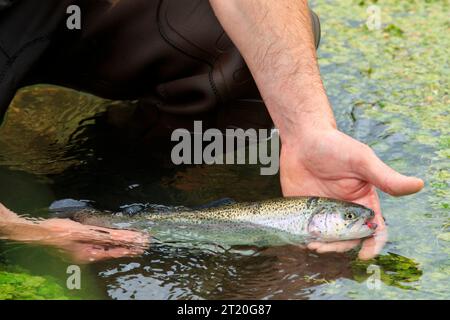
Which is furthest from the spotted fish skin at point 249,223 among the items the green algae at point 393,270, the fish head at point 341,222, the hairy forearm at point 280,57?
the hairy forearm at point 280,57

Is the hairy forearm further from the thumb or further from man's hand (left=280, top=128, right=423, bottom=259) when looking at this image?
the thumb

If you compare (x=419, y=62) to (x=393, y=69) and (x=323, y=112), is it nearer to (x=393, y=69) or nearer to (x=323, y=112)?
(x=393, y=69)

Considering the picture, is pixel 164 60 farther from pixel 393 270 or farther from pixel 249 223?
pixel 393 270

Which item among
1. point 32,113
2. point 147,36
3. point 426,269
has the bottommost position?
point 426,269

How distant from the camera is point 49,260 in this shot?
3.33 meters

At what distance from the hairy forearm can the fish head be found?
1.08ft

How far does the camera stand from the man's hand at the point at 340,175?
10.2 ft

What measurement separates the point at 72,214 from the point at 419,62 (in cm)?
254

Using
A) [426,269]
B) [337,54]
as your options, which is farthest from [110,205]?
[337,54]

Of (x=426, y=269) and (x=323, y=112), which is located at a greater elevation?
(x=323, y=112)

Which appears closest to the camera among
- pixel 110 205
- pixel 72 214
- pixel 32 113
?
pixel 72 214

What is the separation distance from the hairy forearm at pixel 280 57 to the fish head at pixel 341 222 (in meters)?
0.33

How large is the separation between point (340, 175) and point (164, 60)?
109 centimetres

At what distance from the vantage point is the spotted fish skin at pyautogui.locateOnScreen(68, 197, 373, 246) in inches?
131
